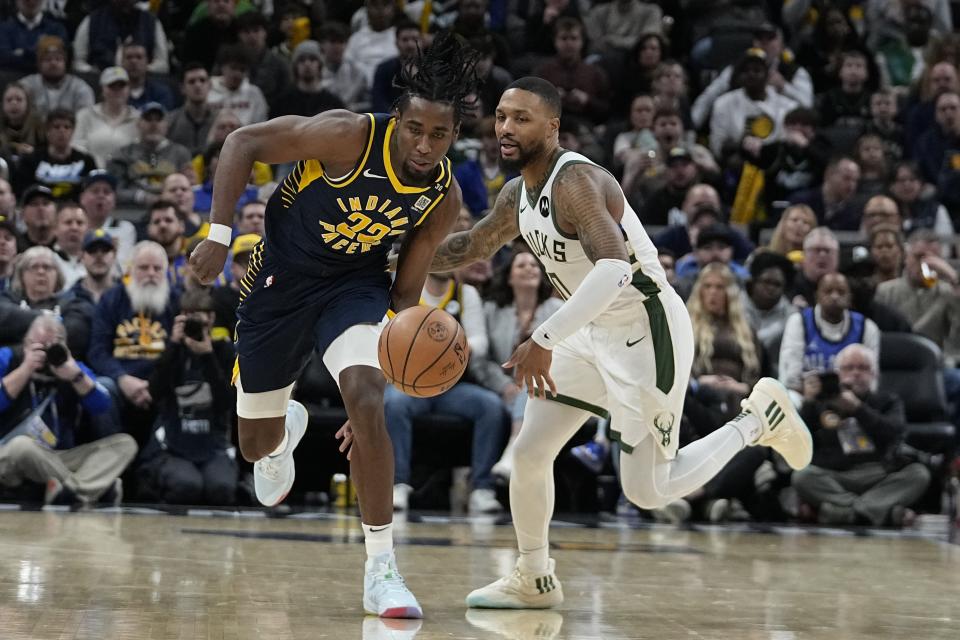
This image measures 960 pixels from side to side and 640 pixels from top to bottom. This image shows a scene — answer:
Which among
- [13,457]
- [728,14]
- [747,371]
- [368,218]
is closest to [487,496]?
[747,371]

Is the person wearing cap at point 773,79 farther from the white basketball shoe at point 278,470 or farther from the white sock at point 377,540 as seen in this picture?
the white sock at point 377,540

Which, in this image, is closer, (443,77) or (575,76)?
(443,77)

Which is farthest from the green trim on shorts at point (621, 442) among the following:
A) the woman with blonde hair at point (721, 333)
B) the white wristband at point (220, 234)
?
the woman with blonde hair at point (721, 333)

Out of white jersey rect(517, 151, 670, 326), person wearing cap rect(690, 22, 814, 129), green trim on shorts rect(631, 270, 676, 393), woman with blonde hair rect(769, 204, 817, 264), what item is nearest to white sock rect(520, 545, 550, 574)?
green trim on shorts rect(631, 270, 676, 393)

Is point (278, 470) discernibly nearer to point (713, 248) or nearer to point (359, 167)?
point (359, 167)

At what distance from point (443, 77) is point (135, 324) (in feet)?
15.5

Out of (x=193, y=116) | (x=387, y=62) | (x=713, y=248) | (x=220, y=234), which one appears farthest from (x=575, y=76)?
(x=220, y=234)

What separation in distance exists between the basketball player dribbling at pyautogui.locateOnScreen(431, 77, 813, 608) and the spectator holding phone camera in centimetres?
410

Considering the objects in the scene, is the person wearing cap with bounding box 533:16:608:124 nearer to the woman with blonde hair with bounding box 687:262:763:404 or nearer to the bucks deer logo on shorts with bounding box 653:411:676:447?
the woman with blonde hair with bounding box 687:262:763:404

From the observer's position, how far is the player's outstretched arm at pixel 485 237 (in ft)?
18.6

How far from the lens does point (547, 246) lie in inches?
212

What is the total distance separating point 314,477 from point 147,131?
143 inches

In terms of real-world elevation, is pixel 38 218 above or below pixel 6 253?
above

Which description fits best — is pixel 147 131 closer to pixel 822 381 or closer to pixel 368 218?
pixel 822 381
